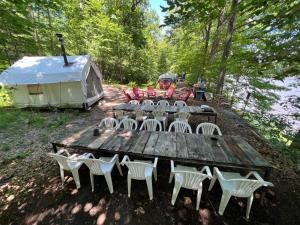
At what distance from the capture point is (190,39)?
1436cm

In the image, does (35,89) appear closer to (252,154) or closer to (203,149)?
(203,149)

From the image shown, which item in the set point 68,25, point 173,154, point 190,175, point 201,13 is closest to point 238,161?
point 190,175

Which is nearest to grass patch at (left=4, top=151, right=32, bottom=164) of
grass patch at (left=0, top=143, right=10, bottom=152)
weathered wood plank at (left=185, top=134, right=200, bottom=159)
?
grass patch at (left=0, top=143, right=10, bottom=152)

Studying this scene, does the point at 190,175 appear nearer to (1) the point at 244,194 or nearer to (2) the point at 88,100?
(1) the point at 244,194

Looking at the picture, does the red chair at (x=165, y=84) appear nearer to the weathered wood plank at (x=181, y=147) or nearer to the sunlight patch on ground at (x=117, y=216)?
the weathered wood plank at (x=181, y=147)

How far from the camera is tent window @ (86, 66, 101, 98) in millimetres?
8622

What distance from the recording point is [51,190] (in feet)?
10.4

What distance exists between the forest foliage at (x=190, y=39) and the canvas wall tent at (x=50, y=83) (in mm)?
1040

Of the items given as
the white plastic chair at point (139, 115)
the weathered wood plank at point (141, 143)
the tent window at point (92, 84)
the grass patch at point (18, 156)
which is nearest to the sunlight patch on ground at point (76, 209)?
the weathered wood plank at point (141, 143)

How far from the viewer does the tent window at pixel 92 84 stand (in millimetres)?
8622

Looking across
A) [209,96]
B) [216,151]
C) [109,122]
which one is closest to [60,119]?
[109,122]

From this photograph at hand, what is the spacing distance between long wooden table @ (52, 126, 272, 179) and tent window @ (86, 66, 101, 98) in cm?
541

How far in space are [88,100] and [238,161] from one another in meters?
7.37

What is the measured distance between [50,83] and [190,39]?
11.7m
